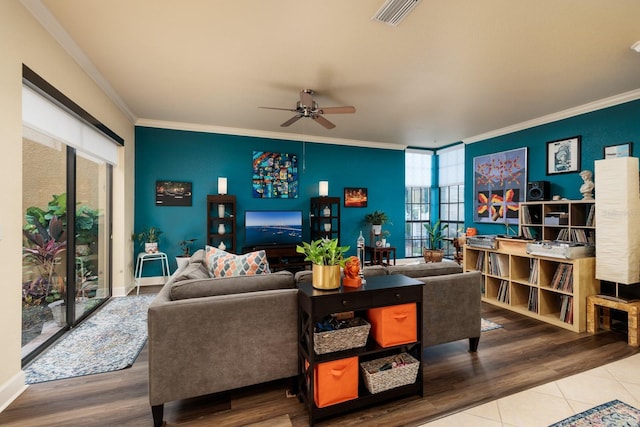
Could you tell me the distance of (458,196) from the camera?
654 cm

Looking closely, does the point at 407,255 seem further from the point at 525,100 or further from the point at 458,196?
the point at 525,100

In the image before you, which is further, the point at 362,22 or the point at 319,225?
the point at 319,225

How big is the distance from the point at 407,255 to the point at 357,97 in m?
4.36

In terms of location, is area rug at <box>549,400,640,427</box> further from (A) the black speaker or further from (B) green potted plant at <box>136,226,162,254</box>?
(B) green potted plant at <box>136,226,162,254</box>

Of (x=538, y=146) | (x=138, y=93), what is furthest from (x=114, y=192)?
(x=538, y=146)

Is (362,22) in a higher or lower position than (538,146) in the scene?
higher

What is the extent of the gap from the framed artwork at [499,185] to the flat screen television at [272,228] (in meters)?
3.47

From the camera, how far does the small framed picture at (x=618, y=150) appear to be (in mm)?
3615

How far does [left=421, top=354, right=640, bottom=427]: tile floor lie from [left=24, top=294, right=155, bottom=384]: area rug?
2.45 meters

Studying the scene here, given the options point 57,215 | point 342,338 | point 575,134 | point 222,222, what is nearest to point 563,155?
point 575,134

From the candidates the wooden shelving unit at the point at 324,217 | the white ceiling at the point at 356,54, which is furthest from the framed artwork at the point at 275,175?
the white ceiling at the point at 356,54

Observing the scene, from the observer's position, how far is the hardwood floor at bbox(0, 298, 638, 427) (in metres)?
1.76

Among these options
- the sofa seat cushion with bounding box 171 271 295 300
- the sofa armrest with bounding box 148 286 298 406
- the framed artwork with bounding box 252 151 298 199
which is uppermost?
the framed artwork with bounding box 252 151 298 199

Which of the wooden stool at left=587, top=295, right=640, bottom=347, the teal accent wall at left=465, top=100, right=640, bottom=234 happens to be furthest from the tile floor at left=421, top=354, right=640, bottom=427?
the teal accent wall at left=465, top=100, right=640, bottom=234
